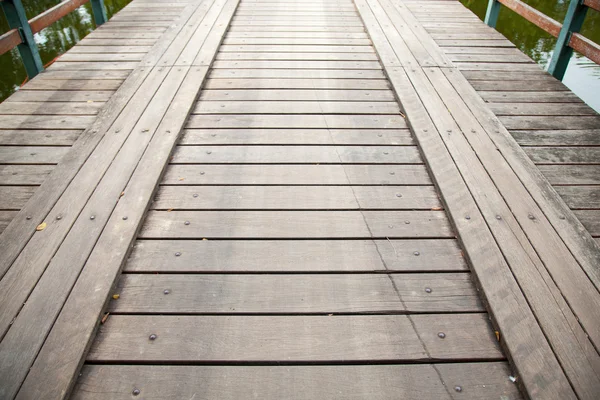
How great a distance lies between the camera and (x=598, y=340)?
3.60ft

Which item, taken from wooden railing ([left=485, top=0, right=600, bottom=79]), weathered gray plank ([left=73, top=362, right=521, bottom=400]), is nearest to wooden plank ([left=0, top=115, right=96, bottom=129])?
weathered gray plank ([left=73, top=362, right=521, bottom=400])

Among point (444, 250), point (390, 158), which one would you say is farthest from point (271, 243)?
point (390, 158)

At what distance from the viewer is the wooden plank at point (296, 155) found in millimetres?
1827

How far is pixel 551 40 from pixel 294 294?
244 inches

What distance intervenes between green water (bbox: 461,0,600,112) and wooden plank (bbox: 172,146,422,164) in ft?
12.1

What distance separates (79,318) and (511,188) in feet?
5.06

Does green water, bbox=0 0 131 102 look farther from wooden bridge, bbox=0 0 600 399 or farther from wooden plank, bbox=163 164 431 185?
wooden plank, bbox=163 164 431 185

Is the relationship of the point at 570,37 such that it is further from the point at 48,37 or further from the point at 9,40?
the point at 48,37

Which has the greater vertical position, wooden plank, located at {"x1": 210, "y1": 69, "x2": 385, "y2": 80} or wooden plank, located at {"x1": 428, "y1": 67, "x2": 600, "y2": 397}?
wooden plank, located at {"x1": 210, "y1": 69, "x2": 385, "y2": 80}

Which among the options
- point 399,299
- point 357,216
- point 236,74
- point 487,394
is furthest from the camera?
point 236,74

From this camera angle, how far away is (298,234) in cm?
145

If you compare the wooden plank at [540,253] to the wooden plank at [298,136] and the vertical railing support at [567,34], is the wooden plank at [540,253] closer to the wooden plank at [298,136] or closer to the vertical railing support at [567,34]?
the wooden plank at [298,136]

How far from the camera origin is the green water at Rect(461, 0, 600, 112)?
4.71 m

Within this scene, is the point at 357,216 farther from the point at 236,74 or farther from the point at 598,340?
the point at 236,74
